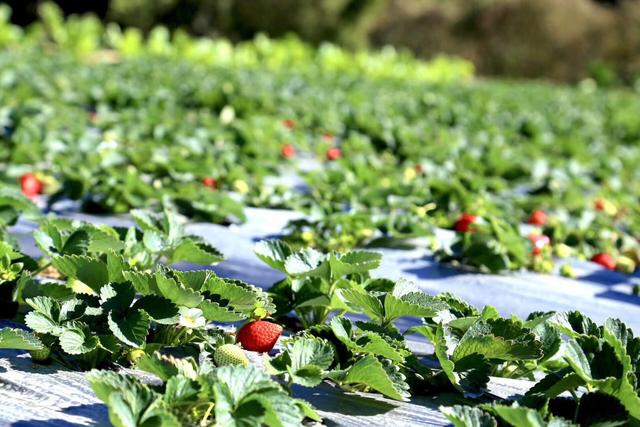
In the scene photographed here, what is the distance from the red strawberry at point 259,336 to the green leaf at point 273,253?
0.15m

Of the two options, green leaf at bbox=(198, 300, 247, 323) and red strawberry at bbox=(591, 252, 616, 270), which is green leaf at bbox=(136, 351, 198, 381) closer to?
green leaf at bbox=(198, 300, 247, 323)

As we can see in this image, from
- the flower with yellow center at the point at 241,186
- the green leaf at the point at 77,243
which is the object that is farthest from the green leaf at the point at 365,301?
the flower with yellow center at the point at 241,186

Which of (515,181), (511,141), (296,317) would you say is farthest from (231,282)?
(511,141)

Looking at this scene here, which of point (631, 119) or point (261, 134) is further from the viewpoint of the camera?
point (631, 119)

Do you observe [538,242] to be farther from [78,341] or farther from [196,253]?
[78,341]

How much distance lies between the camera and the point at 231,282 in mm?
1608

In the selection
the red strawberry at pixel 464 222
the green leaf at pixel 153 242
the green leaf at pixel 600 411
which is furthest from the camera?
the red strawberry at pixel 464 222

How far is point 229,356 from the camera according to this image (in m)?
1.53

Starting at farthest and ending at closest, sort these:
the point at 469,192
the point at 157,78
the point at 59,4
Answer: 1. the point at 59,4
2. the point at 157,78
3. the point at 469,192

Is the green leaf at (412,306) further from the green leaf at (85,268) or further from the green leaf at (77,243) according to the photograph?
the green leaf at (77,243)

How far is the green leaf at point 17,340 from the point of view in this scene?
143cm

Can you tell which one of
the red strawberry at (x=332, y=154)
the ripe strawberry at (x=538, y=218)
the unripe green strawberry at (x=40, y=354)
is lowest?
the red strawberry at (x=332, y=154)

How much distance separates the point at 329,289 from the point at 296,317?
255mm

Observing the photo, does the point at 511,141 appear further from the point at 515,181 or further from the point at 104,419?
the point at 104,419
